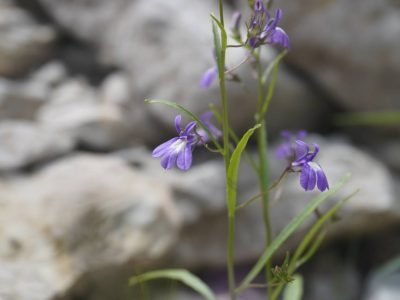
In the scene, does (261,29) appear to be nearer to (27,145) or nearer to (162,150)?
(162,150)

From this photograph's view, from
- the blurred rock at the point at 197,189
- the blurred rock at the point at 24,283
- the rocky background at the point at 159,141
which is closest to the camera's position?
the blurred rock at the point at 24,283

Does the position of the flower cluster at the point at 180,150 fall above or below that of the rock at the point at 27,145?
above

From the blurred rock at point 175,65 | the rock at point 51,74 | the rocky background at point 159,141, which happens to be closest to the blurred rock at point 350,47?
the rocky background at point 159,141

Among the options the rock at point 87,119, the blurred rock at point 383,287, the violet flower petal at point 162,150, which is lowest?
the blurred rock at point 383,287

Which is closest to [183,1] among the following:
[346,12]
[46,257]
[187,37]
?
[187,37]

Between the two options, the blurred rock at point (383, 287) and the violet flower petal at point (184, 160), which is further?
the blurred rock at point (383, 287)

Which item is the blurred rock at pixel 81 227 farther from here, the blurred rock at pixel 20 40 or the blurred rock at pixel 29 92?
the blurred rock at pixel 20 40

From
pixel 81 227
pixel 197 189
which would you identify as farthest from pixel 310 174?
pixel 197 189
